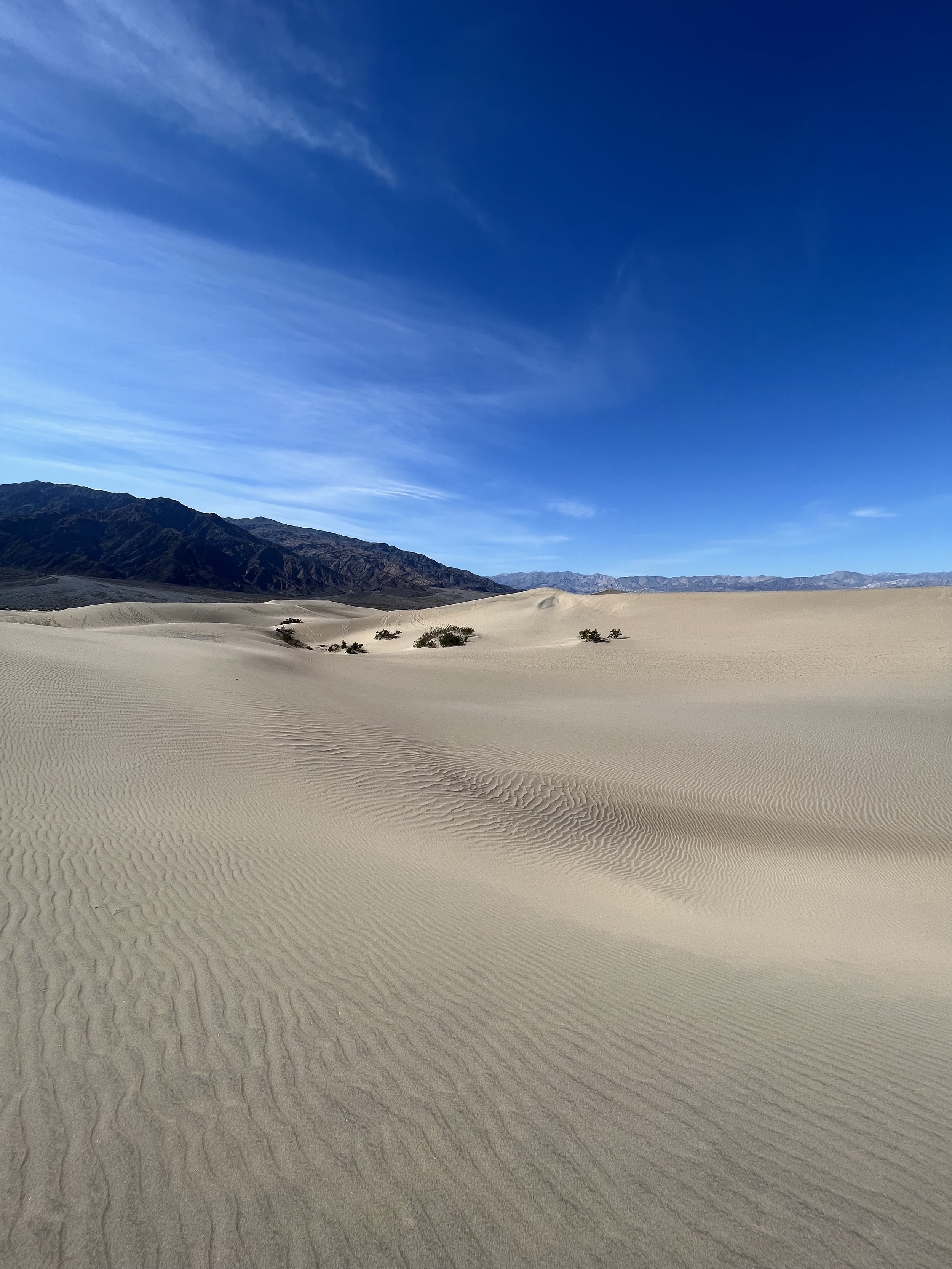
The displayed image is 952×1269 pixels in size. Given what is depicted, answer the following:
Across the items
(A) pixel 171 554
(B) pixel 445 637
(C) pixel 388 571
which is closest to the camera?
(B) pixel 445 637

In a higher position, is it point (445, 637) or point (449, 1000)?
point (445, 637)

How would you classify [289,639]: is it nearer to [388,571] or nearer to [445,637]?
[445,637]

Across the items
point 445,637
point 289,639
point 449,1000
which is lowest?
point 449,1000

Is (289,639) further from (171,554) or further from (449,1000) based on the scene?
(171,554)

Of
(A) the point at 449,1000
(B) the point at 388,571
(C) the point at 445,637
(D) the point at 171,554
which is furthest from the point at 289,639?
(B) the point at 388,571

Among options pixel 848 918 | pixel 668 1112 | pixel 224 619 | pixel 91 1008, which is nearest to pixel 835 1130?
pixel 668 1112

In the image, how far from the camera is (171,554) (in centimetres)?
11475

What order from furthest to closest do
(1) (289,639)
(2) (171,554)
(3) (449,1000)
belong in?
1. (2) (171,554)
2. (1) (289,639)
3. (3) (449,1000)

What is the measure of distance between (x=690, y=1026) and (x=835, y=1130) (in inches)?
32.6

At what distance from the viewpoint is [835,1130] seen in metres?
2.32

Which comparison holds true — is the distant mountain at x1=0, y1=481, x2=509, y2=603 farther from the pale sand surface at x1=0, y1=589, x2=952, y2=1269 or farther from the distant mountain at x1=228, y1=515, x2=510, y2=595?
the pale sand surface at x1=0, y1=589, x2=952, y2=1269

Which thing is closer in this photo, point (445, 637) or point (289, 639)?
point (445, 637)

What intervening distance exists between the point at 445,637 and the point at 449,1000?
28997mm

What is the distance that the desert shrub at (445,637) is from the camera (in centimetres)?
3184
